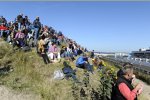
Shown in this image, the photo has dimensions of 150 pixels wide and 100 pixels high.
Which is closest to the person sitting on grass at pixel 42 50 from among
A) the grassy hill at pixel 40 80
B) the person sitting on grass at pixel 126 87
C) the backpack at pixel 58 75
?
the grassy hill at pixel 40 80

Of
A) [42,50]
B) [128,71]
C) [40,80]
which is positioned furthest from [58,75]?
[128,71]

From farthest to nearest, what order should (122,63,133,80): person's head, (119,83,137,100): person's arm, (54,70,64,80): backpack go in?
(54,70,64,80): backpack, (122,63,133,80): person's head, (119,83,137,100): person's arm

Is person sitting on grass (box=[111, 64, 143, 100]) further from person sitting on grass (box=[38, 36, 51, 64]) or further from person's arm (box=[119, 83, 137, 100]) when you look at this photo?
person sitting on grass (box=[38, 36, 51, 64])

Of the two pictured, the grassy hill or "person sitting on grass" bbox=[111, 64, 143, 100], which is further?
the grassy hill

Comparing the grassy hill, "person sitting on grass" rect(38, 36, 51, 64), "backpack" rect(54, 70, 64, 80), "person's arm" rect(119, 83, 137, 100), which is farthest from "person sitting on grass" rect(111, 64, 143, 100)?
"person sitting on grass" rect(38, 36, 51, 64)

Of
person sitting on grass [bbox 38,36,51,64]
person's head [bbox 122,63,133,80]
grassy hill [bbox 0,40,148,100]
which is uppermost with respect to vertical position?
person sitting on grass [bbox 38,36,51,64]

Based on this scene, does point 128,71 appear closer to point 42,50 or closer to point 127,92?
point 127,92

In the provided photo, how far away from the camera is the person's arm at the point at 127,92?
21.3 ft

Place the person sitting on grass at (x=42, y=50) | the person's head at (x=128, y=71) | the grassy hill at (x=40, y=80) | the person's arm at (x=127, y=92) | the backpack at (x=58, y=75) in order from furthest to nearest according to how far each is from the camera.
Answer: the person sitting on grass at (x=42, y=50), the backpack at (x=58, y=75), the grassy hill at (x=40, y=80), the person's head at (x=128, y=71), the person's arm at (x=127, y=92)

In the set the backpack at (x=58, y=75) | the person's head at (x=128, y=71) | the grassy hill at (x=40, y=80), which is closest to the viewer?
the person's head at (x=128, y=71)

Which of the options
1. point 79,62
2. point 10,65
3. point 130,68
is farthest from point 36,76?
point 130,68

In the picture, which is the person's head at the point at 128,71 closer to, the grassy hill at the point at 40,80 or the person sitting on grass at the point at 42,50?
the grassy hill at the point at 40,80

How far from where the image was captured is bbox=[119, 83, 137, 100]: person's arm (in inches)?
256

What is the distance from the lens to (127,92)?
653 centimetres
